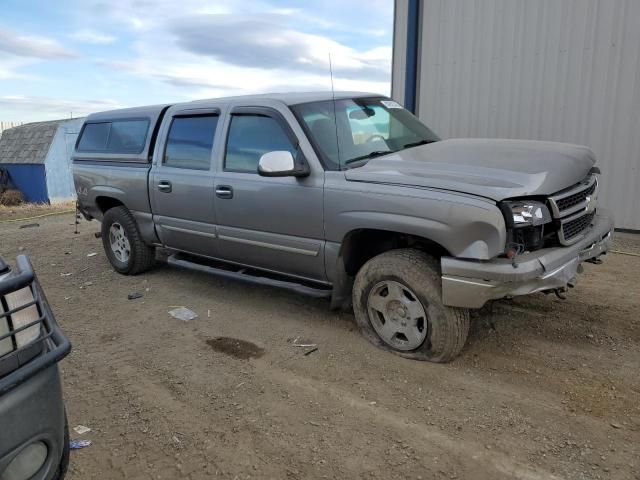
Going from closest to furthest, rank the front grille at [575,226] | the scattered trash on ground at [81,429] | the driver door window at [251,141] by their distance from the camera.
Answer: the scattered trash on ground at [81,429] → the front grille at [575,226] → the driver door window at [251,141]

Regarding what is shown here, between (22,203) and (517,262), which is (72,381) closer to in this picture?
(517,262)

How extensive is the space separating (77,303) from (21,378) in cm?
400

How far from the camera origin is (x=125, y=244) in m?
6.14

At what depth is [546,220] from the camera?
10.6ft

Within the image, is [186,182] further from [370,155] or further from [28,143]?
[28,143]

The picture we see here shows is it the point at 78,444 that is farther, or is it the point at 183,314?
the point at 183,314

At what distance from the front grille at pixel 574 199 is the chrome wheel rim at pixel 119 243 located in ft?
15.2

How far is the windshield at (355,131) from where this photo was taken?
4.06m

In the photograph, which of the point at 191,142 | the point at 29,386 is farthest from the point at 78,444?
the point at 191,142

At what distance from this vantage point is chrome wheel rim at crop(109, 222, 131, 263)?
612 cm

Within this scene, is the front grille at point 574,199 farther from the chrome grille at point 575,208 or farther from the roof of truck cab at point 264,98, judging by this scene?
the roof of truck cab at point 264,98

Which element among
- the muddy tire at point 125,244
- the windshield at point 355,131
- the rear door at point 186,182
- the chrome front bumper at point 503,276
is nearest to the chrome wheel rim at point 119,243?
the muddy tire at point 125,244

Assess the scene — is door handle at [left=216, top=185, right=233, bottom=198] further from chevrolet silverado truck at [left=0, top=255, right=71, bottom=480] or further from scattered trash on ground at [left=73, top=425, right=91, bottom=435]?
chevrolet silverado truck at [left=0, top=255, right=71, bottom=480]

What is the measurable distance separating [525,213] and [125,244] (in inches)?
183
